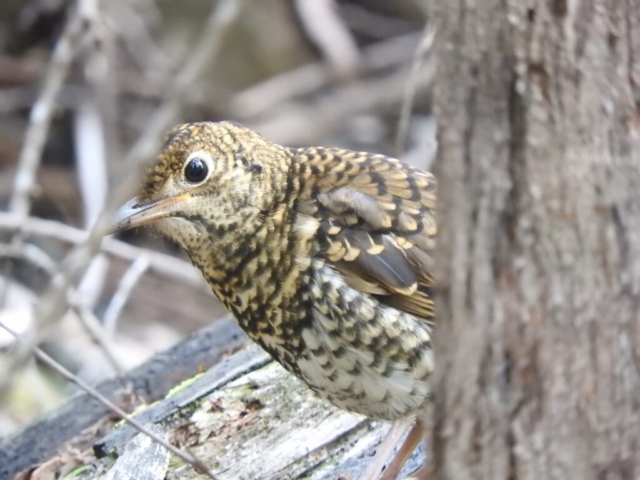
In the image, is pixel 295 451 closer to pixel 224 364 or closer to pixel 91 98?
pixel 224 364

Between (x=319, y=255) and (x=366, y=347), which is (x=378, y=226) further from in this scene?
(x=366, y=347)

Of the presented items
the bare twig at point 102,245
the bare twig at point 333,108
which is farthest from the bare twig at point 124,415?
the bare twig at point 333,108

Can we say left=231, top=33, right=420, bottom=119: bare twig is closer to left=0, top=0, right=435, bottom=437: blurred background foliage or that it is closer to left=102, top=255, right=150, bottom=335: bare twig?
left=0, top=0, right=435, bottom=437: blurred background foliage

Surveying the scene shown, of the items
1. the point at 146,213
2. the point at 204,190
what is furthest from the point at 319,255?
the point at 146,213

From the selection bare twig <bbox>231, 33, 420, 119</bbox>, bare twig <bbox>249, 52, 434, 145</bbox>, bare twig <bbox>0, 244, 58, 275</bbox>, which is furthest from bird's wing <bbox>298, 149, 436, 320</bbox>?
bare twig <bbox>231, 33, 420, 119</bbox>

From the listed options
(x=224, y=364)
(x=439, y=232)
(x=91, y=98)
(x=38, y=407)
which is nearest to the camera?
(x=439, y=232)

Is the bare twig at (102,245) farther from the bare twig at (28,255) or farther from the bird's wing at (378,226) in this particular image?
the bird's wing at (378,226)

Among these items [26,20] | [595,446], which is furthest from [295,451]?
[26,20]
